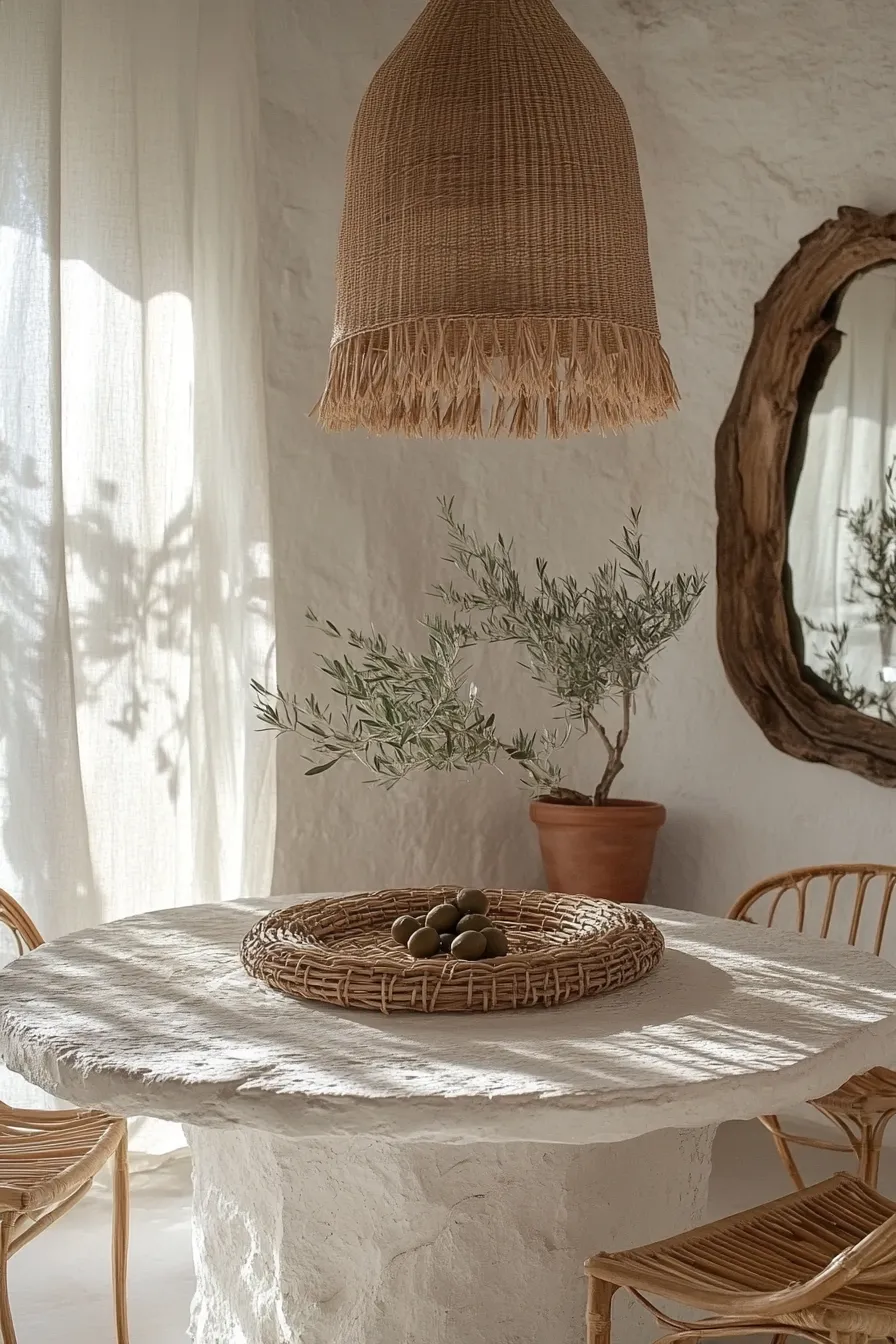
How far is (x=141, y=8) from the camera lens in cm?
324

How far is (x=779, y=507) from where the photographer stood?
3.65 m

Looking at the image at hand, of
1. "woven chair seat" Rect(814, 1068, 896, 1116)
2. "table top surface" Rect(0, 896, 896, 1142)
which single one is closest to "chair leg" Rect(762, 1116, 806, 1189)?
"woven chair seat" Rect(814, 1068, 896, 1116)

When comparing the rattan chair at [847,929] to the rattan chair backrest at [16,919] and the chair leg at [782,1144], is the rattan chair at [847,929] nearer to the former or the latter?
the chair leg at [782,1144]

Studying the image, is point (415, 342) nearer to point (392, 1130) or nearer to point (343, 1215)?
point (392, 1130)

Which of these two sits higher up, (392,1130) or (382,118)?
(382,118)

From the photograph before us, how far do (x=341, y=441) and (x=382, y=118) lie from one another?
71.1 inches

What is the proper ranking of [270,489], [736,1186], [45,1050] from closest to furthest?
[45,1050], [736,1186], [270,489]

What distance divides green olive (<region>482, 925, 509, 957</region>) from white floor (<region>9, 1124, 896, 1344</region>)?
3.62 ft

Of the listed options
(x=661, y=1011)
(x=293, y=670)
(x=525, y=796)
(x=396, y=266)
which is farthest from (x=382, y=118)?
(x=525, y=796)

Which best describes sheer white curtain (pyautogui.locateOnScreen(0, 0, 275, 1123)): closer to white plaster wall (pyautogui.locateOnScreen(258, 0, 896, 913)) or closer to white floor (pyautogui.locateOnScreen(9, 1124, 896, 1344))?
white plaster wall (pyautogui.locateOnScreen(258, 0, 896, 913))

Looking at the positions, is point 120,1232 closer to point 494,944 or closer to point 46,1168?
point 46,1168

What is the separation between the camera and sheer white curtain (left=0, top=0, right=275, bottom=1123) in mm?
3088

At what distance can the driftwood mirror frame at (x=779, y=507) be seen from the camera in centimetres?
349

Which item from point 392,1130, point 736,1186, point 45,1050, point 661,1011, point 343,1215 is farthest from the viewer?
point 736,1186
